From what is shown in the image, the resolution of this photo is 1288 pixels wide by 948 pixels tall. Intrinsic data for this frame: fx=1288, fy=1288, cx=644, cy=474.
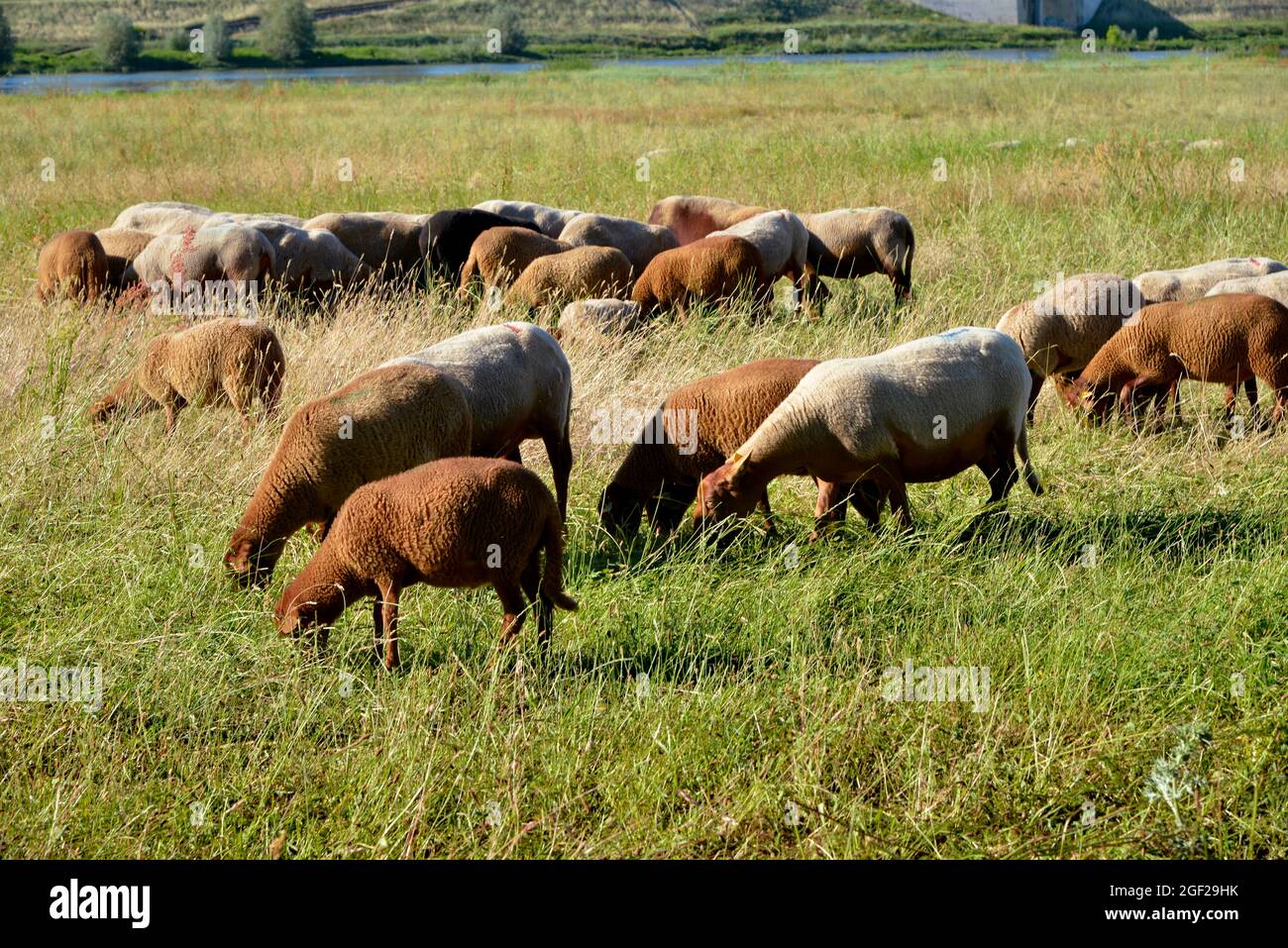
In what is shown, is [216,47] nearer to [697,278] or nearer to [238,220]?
[238,220]

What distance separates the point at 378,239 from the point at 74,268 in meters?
2.83

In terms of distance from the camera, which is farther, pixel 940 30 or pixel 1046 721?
pixel 940 30

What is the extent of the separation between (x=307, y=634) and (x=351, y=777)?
0.81 m

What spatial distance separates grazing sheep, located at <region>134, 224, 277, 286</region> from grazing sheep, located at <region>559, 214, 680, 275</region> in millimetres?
2730

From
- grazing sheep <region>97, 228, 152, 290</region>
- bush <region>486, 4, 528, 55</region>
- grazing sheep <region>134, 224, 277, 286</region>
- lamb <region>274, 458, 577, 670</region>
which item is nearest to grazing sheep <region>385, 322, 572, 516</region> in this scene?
lamb <region>274, 458, 577, 670</region>

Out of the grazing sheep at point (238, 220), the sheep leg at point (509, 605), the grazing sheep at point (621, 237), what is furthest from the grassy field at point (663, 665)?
the grazing sheep at point (621, 237)

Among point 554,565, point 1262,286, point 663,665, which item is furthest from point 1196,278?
point 554,565

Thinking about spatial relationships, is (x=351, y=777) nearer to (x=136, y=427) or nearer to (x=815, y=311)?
(x=136, y=427)

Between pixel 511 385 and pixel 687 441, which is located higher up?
pixel 511 385

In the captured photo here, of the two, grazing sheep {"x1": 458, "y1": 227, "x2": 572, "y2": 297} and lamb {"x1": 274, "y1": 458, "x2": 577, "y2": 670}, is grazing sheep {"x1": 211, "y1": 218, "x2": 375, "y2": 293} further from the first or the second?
lamb {"x1": 274, "y1": 458, "x2": 577, "y2": 670}

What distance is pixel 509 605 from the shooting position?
4.62 m

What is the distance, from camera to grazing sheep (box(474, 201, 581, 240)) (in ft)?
41.2

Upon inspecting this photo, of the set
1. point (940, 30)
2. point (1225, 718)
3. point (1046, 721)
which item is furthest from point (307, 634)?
point (940, 30)

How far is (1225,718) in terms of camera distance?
4410mm
